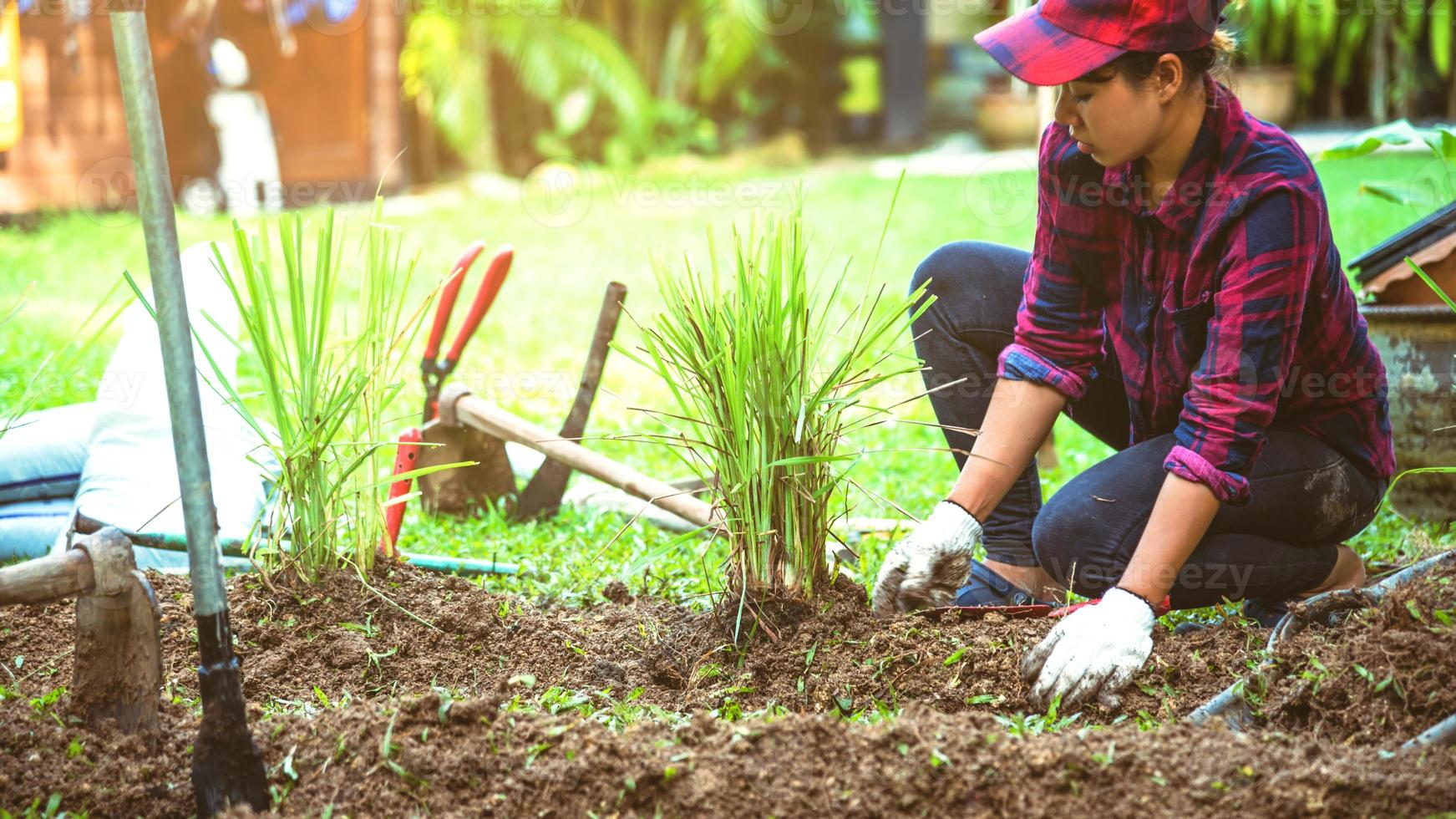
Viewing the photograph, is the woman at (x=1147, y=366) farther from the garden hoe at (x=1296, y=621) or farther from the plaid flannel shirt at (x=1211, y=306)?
the garden hoe at (x=1296, y=621)

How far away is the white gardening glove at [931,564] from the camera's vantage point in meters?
2.04

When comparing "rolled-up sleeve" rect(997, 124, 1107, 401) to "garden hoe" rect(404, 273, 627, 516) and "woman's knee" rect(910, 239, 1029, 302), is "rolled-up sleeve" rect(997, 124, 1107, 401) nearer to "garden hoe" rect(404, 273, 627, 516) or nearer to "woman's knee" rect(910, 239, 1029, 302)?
"woman's knee" rect(910, 239, 1029, 302)

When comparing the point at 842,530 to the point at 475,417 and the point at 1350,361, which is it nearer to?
the point at 475,417

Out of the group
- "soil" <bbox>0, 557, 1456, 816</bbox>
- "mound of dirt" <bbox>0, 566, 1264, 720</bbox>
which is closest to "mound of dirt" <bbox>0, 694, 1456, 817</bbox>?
"soil" <bbox>0, 557, 1456, 816</bbox>

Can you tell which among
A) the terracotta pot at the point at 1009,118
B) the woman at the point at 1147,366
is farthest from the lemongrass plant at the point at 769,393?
the terracotta pot at the point at 1009,118

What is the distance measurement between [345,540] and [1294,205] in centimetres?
169

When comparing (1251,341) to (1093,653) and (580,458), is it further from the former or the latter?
(580,458)

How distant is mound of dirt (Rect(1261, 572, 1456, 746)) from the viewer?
1542mm

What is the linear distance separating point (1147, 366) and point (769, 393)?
75 cm

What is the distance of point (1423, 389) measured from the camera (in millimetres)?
2783

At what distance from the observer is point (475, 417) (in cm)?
286

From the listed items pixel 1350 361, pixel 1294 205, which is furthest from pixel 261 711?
pixel 1350 361

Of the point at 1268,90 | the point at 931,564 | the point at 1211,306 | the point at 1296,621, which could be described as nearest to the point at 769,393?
the point at 931,564

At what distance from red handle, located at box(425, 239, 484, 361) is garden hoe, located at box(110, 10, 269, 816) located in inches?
51.7
